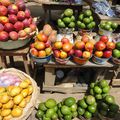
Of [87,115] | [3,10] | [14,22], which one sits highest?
[3,10]

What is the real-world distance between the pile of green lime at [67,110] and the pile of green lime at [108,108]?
0.34 m

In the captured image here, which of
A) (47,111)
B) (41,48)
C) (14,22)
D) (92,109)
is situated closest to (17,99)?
(47,111)

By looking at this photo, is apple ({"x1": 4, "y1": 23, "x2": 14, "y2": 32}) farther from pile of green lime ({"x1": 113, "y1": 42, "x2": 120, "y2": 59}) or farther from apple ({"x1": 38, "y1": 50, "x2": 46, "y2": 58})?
pile of green lime ({"x1": 113, "y1": 42, "x2": 120, "y2": 59})

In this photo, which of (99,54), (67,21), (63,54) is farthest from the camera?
(67,21)

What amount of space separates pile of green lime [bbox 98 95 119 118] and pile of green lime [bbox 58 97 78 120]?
1.12 feet

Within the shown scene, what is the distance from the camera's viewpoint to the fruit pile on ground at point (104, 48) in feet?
8.09

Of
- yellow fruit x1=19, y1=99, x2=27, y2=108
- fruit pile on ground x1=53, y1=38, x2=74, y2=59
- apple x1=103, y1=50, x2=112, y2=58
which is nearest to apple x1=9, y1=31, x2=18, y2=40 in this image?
fruit pile on ground x1=53, y1=38, x2=74, y2=59

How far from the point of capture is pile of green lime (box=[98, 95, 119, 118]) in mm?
2521

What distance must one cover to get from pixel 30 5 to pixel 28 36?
3887mm

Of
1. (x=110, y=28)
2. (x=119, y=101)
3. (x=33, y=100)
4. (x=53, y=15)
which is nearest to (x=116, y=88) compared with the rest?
(x=119, y=101)

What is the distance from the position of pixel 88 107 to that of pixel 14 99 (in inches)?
38.9

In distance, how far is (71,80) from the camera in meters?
3.04

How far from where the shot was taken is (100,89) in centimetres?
271

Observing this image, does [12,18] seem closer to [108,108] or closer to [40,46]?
[40,46]
